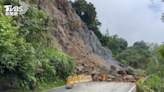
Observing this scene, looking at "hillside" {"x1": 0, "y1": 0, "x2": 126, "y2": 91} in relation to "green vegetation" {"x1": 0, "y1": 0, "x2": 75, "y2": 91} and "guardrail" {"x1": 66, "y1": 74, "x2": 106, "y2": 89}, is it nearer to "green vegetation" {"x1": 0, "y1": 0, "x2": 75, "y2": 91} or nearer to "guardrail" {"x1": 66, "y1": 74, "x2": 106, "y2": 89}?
"green vegetation" {"x1": 0, "y1": 0, "x2": 75, "y2": 91}

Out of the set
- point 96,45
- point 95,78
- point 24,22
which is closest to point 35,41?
point 24,22

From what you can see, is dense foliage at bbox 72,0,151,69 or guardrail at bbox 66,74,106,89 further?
dense foliage at bbox 72,0,151,69

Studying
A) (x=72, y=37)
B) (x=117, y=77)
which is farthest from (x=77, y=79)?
(x=72, y=37)

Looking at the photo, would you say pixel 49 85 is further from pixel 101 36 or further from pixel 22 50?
pixel 101 36

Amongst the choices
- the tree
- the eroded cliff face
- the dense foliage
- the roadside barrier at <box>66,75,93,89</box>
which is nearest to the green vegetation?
the roadside barrier at <box>66,75,93,89</box>

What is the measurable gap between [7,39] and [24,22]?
133 inches

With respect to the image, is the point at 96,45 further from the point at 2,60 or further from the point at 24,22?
the point at 2,60

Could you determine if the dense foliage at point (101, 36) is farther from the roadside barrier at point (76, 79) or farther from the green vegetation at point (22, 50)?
the green vegetation at point (22, 50)

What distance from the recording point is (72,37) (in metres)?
36.8

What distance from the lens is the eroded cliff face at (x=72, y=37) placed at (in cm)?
3056

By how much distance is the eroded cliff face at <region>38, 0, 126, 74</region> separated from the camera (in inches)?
Answer: 1203

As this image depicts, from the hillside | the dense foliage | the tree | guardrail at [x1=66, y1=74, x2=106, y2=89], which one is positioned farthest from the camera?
the dense foliage

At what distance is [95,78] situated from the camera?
2672cm

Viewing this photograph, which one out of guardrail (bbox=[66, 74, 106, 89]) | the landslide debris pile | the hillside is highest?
the hillside
